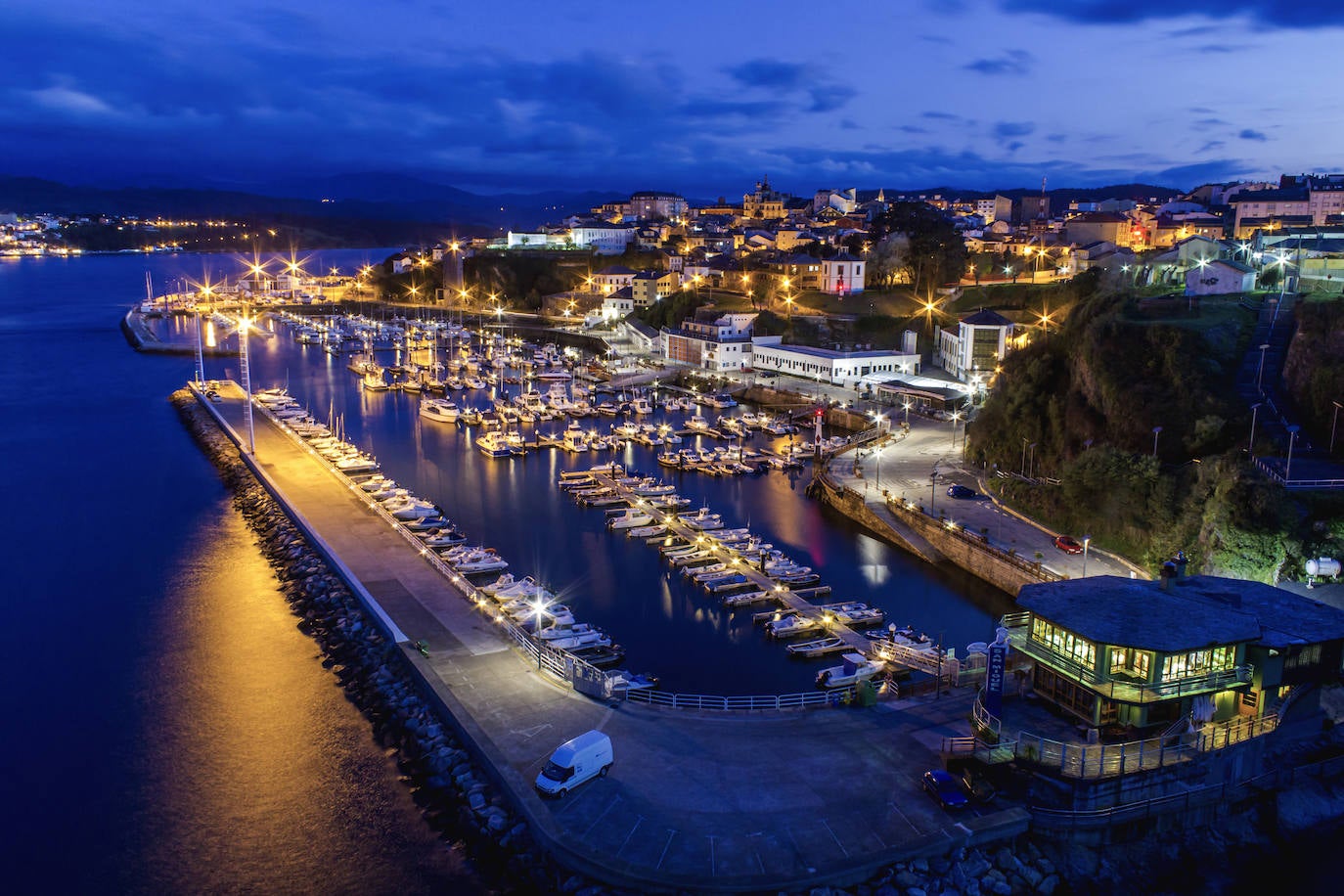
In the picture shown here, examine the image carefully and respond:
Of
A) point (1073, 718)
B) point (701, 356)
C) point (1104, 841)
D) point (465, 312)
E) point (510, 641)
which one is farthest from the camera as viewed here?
point (465, 312)

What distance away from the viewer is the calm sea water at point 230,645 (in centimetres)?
1038

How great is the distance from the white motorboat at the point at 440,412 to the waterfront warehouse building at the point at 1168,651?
88.7 ft

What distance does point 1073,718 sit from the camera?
10.1 meters

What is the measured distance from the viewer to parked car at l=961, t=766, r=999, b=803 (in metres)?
9.05

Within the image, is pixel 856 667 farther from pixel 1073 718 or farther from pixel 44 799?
pixel 44 799

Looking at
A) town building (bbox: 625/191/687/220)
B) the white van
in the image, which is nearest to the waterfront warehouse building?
the white van

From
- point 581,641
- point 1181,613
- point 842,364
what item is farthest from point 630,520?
point 842,364

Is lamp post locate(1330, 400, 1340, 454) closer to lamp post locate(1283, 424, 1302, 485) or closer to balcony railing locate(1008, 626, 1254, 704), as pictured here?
lamp post locate(1283, 424, 1302, 485)

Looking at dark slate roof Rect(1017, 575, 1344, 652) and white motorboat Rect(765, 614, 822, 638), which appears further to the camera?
white motorboat Rect(765, 614, 822, 638)

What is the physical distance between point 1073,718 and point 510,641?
24.1 ft

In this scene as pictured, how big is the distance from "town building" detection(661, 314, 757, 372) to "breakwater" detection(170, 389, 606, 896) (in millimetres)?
24451

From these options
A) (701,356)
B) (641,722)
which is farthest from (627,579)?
(701,356)

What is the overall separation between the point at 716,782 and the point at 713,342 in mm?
33832

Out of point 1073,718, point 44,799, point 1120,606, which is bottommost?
point 44,799
